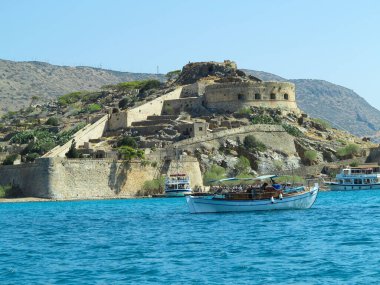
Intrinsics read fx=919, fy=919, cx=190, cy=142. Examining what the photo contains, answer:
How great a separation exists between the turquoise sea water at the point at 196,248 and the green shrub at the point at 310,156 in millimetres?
33902

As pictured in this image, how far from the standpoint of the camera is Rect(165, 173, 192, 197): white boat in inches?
2879

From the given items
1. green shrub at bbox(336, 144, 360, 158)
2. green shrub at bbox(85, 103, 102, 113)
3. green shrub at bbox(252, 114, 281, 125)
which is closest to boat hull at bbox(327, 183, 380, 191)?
green shrub at bbox(336, 144, 360, 158)

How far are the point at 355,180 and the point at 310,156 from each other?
15.0 ft

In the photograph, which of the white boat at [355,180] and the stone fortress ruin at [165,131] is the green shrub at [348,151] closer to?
the white boat at [355,180]

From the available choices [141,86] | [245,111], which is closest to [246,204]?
[245,111]

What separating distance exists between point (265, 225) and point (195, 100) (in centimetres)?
5245

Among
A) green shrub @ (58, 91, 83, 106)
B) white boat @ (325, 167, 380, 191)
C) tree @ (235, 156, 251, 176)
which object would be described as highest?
green shrub @ (58, 91, 83, 106)

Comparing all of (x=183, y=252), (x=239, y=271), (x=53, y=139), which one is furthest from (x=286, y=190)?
(x=53, y=139)

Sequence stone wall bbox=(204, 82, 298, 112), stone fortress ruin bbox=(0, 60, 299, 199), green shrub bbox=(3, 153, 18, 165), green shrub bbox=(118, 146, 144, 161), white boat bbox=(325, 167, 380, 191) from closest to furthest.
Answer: stone fortress ruin bbox=(0, 60, 299, 199), green shrub bbox=(118, 146, 144, 161), green shrub bbox=(3, 153, 18, 165), white boat bbox=(325, 167, 380, 191), stone wall bbox=(204, 82, 298, 112)

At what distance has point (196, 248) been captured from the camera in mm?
30906

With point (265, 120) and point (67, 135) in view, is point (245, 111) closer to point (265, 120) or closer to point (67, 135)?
point (265, 120)

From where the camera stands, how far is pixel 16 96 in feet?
609

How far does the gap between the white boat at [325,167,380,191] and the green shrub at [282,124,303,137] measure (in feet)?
23.7

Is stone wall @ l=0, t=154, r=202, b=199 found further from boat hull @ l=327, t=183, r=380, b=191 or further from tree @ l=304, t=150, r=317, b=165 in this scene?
boat hull @ l=327, t=183, r=380, b=191
